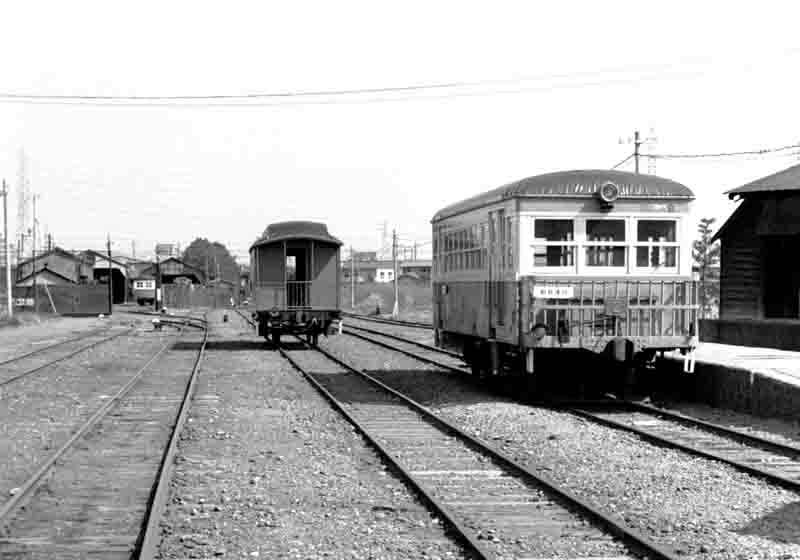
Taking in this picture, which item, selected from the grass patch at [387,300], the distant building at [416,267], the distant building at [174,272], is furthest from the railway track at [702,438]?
the distant building at [416,267]

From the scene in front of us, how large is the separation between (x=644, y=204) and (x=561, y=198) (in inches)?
47.6

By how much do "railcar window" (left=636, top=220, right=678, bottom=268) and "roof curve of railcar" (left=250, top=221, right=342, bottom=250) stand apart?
15.8 metres

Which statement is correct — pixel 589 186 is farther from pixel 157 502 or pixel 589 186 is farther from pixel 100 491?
pixel 157 502

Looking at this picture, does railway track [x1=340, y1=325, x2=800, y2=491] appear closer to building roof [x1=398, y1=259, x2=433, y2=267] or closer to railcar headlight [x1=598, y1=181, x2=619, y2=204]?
railcar headlight [x1=598, y1=181, x2=619, y2=204]

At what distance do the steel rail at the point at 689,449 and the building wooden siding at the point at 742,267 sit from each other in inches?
602

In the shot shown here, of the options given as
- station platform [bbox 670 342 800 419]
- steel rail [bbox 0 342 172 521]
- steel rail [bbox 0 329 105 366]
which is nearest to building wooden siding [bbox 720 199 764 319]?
station platform [bbox 670 342 800 419]

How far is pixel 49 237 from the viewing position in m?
101

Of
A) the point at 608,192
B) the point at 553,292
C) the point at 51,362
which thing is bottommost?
the point at 51,362

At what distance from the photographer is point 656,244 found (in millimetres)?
14938

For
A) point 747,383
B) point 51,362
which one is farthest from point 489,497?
point 51,362

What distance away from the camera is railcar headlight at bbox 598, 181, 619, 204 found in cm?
1466

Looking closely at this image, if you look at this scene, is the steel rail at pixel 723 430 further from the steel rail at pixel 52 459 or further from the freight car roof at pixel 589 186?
the steel rail at pixel 52 459

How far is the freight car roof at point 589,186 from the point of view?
14.7 meters

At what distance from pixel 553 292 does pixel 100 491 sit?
7203 millimetres
